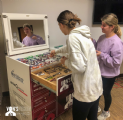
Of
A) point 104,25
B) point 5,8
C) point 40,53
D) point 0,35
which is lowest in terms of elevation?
point 40,53

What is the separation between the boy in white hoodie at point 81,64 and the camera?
31.3 inches

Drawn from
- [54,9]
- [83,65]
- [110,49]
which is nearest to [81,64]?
[83,65]

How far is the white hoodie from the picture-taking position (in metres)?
0.79

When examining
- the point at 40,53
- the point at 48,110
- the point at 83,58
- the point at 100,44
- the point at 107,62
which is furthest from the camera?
the point at 40,53

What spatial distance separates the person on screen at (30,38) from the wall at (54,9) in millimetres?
322

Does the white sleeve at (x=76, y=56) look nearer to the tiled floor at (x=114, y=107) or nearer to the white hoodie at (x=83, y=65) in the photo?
the white hoodie at (x=83, y=65)

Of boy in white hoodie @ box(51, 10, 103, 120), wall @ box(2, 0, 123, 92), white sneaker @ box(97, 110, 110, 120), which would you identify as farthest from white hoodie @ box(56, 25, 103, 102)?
wall @ box(2, 0, 123, 92)

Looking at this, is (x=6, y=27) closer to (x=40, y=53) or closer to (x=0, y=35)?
(x=0, y=35)

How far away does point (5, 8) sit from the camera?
1536 millimetres

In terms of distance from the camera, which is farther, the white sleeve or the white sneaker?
the white sneaker

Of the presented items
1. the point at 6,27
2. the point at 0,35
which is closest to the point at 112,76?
the point at 6,27

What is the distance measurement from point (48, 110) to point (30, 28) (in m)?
1.06

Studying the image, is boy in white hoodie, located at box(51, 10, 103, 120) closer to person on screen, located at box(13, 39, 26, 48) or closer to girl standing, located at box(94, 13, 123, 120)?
girl standing, located at box(94, 13, 123, 120)

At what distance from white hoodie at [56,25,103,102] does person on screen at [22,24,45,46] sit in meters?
0.81
